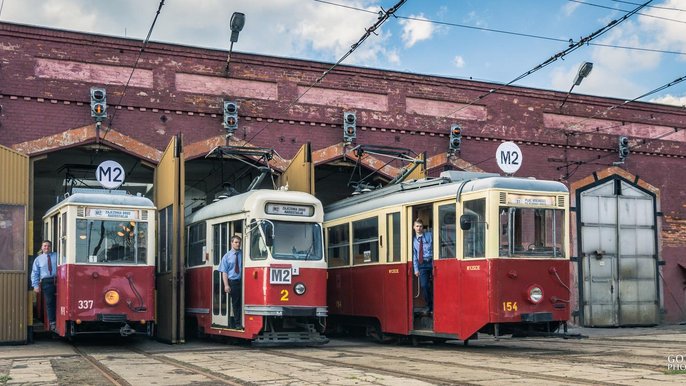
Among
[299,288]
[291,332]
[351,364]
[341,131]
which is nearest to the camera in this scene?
[351,364]

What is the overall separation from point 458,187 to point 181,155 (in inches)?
241

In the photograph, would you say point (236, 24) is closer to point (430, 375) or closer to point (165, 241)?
point (165, 241)

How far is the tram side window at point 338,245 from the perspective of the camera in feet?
59.4

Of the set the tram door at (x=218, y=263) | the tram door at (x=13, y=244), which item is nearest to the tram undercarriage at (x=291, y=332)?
the tram door at (x=218, y=263)

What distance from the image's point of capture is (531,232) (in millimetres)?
13891

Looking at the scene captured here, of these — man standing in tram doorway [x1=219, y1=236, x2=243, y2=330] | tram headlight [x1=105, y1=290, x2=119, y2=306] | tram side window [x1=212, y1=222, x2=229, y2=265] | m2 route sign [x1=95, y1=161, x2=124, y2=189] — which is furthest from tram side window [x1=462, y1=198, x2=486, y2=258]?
m2 route sign [x1=95, y1=161, x2=124, y2=189]

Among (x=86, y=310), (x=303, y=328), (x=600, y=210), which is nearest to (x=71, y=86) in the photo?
(x=86, y=310)

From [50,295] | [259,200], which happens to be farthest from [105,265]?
Answer: [259,200]

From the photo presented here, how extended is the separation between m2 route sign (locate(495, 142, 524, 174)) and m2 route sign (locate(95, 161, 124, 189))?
1012cm

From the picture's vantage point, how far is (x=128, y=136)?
65.0 feet

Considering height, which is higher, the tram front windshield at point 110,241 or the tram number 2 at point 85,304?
the tram front windshield at point 110,241

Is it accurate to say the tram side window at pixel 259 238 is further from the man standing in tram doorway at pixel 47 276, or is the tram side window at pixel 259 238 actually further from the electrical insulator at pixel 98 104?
the electrical insulator at pixel 98 104

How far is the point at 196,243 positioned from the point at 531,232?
7374mm

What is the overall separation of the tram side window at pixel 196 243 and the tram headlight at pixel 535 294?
22.5 ft
